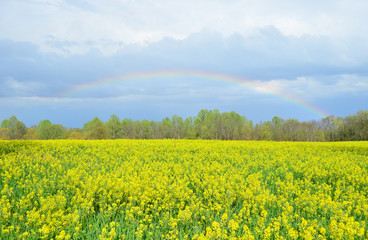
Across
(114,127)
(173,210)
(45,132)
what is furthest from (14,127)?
(173,210)

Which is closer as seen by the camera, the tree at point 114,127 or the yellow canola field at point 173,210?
the yellow canola field at point 173,210

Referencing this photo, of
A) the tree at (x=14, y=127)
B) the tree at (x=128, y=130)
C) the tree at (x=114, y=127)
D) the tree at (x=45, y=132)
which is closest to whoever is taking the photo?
the tree at (x=14, y=127)

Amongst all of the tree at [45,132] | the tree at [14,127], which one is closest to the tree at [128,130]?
the tree at [45,132]

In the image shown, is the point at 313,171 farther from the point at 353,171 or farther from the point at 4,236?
the point at 4,236

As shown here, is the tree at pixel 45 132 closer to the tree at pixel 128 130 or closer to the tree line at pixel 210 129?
the tree line at pixel 210 129

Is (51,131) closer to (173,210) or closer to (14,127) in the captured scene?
(14,127)

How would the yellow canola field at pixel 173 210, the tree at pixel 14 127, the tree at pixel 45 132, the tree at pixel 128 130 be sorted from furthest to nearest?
the tree at pixel 128 130, the tree at pixel 45 132, the tree at pixel 14 127, the yellow canola field at pixel 173 210

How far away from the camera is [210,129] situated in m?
69.0

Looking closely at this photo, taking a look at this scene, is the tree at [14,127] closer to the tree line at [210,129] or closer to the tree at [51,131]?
the tree line at [210,129]

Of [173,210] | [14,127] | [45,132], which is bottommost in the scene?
[173,210]

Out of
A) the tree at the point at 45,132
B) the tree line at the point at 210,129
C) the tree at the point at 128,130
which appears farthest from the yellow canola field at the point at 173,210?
the tree at the point at 128,130

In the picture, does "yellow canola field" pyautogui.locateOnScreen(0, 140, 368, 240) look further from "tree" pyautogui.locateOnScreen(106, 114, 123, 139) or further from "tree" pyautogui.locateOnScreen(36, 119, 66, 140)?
"tree" pyautogui.locateOnScreen(106, 114, 123, 139)

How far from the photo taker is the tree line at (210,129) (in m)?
56.4

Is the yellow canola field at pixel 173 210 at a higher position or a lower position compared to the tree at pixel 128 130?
lower
